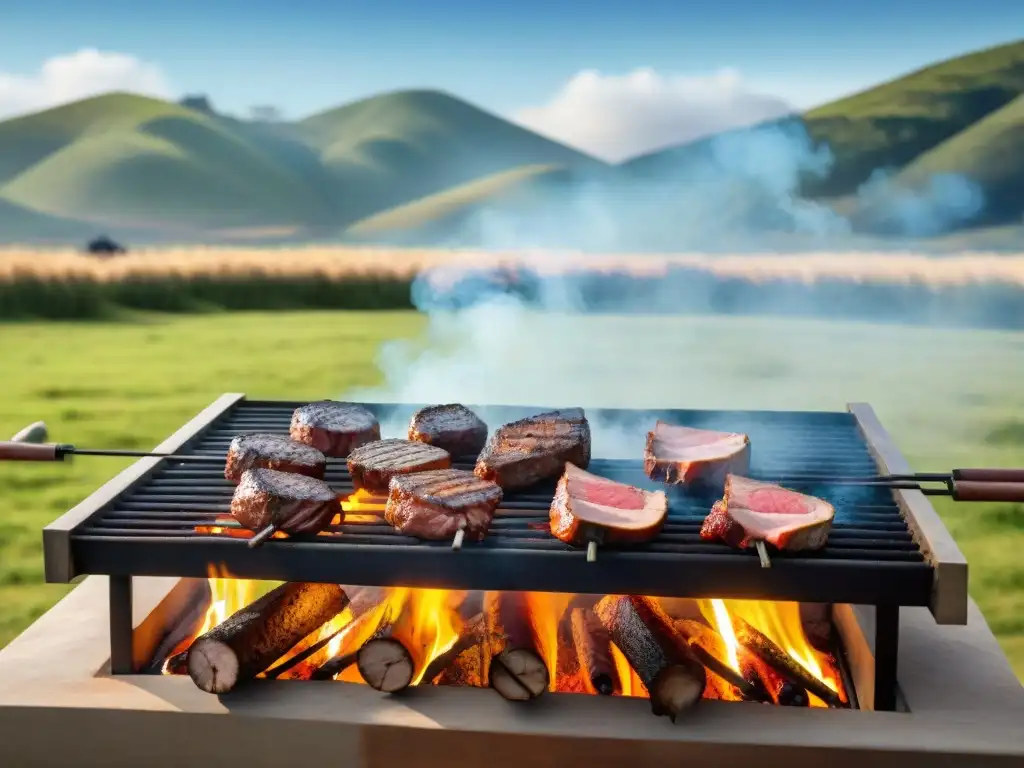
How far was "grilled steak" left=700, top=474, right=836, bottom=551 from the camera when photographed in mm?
2717

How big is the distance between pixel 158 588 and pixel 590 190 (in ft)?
112

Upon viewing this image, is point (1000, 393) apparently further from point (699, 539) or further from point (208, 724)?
point (208, 724)

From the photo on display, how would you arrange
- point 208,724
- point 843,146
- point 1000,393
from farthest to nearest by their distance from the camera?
point 843,146, point 1000,393, point 208,724

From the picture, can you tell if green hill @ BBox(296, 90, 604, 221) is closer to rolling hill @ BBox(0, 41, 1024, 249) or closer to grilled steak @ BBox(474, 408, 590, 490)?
rolling hill @ BBox(0, 41, 1024, 249)

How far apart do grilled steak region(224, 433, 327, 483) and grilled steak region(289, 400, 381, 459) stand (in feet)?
0.72

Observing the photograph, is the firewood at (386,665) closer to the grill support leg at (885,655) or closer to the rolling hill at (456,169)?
the grill support leg at (885,655)

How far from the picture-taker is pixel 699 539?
113 inches

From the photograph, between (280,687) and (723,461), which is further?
(723,461)

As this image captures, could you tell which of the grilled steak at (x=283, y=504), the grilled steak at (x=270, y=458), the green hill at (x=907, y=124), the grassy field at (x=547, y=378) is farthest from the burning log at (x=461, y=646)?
the green hill at (x=907, y=124)

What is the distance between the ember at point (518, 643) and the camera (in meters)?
3.00

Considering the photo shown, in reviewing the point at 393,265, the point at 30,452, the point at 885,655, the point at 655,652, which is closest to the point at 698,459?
the point at 655,652

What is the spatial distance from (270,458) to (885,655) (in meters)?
2.00

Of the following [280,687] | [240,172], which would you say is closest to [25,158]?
[240,172]

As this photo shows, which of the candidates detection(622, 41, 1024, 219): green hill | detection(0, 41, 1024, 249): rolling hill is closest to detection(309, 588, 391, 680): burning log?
detection(0, 41, 1024, 249): rolling hill
